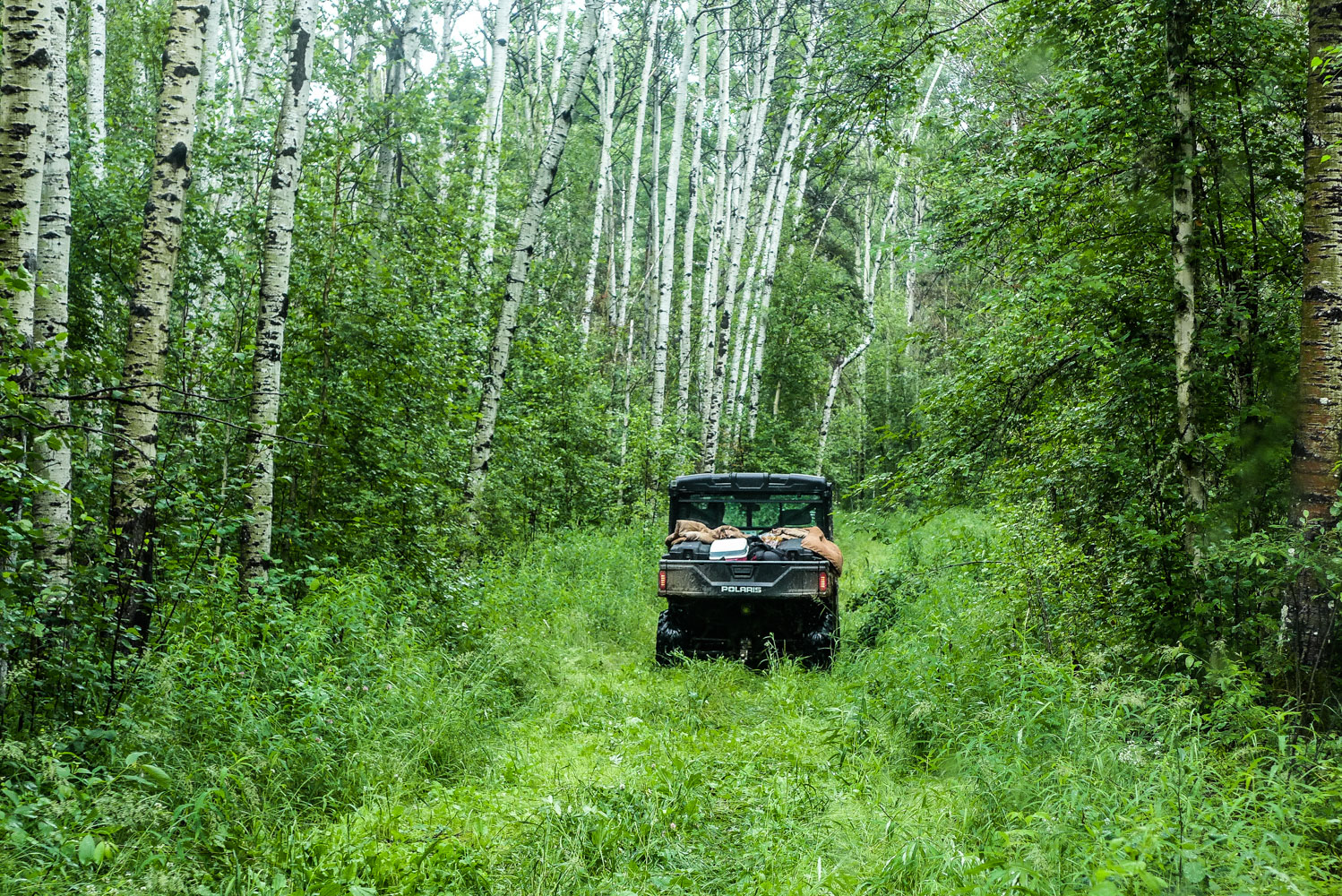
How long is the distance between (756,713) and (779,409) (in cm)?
2130

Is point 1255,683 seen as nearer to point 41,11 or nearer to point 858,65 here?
point 858,65

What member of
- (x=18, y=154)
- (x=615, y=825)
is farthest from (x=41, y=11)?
(x=615, y=825)

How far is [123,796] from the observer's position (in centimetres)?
372

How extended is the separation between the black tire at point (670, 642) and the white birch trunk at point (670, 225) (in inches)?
325

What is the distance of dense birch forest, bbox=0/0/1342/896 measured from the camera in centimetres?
384

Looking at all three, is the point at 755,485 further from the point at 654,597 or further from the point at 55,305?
the point at 55,305

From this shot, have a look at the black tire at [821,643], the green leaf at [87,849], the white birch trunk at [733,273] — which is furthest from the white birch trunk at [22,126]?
the white birch trunk at [733,273]

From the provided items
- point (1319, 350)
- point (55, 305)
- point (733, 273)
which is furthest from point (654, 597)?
point (733, 273)

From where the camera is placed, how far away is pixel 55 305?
493 centimetres

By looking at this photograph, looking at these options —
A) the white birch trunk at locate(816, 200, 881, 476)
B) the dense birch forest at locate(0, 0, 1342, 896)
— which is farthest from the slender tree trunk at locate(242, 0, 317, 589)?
the white birch trunk at locate(816, 200, 881, 476)

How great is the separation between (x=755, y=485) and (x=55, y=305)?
6321mm

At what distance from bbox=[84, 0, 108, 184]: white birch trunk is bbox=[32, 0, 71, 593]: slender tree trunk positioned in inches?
193

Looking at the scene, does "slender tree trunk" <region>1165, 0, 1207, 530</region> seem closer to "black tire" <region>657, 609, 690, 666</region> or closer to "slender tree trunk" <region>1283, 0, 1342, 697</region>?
"slender tree trunk" <region>1283, 0, 1342, 697</region>

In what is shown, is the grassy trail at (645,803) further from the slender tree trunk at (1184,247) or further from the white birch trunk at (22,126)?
the white birch trunk at (22,126)
